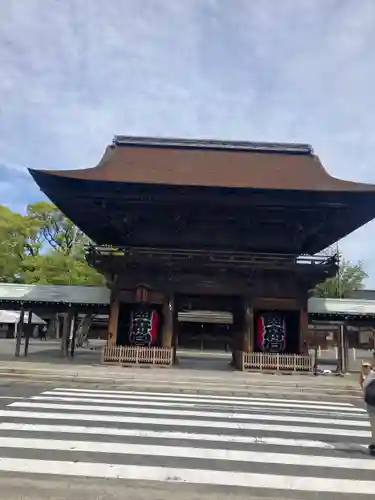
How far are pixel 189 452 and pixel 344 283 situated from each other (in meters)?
51.2

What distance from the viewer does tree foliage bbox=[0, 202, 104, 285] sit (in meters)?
37.2

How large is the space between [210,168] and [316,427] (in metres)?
13.5

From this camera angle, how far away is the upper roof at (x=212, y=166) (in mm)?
17344

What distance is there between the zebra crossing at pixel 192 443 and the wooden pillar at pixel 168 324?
24.7 ft

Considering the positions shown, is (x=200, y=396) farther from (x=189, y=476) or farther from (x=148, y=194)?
(x=148, y=194)

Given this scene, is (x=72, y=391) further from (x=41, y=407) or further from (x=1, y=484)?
(x=1, y=484)

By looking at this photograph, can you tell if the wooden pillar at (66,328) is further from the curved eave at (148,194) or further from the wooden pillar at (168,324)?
the curved eave at (148,194)

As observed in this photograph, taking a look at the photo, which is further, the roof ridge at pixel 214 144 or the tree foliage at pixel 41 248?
the tree foliage at pixel 41 248

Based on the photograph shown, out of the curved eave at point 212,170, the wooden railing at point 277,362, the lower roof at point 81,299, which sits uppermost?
the curved eave at point 212,170

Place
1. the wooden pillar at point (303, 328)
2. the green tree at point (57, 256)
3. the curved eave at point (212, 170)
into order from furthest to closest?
the green tree at point (57, 256)
the wooden pillar at point (303, 328)
the curved eave at point (212, 170)

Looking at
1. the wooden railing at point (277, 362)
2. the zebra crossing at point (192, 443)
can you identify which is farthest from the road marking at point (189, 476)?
the wooden railing at point (277, 362)

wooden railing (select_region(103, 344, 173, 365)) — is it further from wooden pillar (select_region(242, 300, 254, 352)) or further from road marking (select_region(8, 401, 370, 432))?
road marking (select_region(8, 401, 370, 432))

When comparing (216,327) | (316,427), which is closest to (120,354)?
(316,427)

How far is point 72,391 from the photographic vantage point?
39.2 feet
